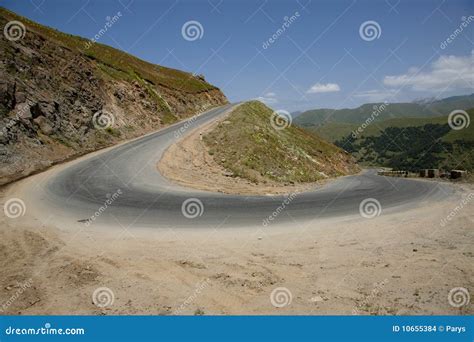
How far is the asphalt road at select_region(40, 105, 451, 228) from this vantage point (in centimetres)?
1299

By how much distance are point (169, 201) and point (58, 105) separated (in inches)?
798

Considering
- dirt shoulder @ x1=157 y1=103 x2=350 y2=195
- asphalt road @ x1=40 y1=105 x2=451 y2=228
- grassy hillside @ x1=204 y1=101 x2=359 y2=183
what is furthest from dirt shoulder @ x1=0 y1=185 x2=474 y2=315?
grassy hillside @ x1=204 y1=101 x2=359 y2=183

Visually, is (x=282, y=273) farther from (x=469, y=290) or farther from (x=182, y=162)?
(x=182, y=162)

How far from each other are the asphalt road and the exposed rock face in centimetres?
463

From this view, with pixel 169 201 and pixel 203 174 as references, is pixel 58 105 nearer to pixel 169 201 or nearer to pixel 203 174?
pixel 203 174

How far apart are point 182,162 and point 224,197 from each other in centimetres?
888

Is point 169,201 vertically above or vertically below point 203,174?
below

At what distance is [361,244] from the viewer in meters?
10.3

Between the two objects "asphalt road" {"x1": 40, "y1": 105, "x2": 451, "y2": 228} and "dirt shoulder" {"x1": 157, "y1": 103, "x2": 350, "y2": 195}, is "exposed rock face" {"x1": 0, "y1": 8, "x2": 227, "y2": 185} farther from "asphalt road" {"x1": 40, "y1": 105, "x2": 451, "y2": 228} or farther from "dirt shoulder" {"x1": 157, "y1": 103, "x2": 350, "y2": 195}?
"dirt shoulder" {"x1": 157, "y1": 103, "x2": 350, "y2": 195}

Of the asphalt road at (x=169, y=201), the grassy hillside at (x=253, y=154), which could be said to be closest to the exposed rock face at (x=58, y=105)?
the asphalt road at (x=169, y=201)

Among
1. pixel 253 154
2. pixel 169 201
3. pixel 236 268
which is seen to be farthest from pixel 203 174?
pixel 236 268

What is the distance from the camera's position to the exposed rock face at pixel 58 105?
2428 cm

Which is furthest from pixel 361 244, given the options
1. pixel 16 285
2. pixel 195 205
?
pixel 16 285

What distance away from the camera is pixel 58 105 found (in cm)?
2995
